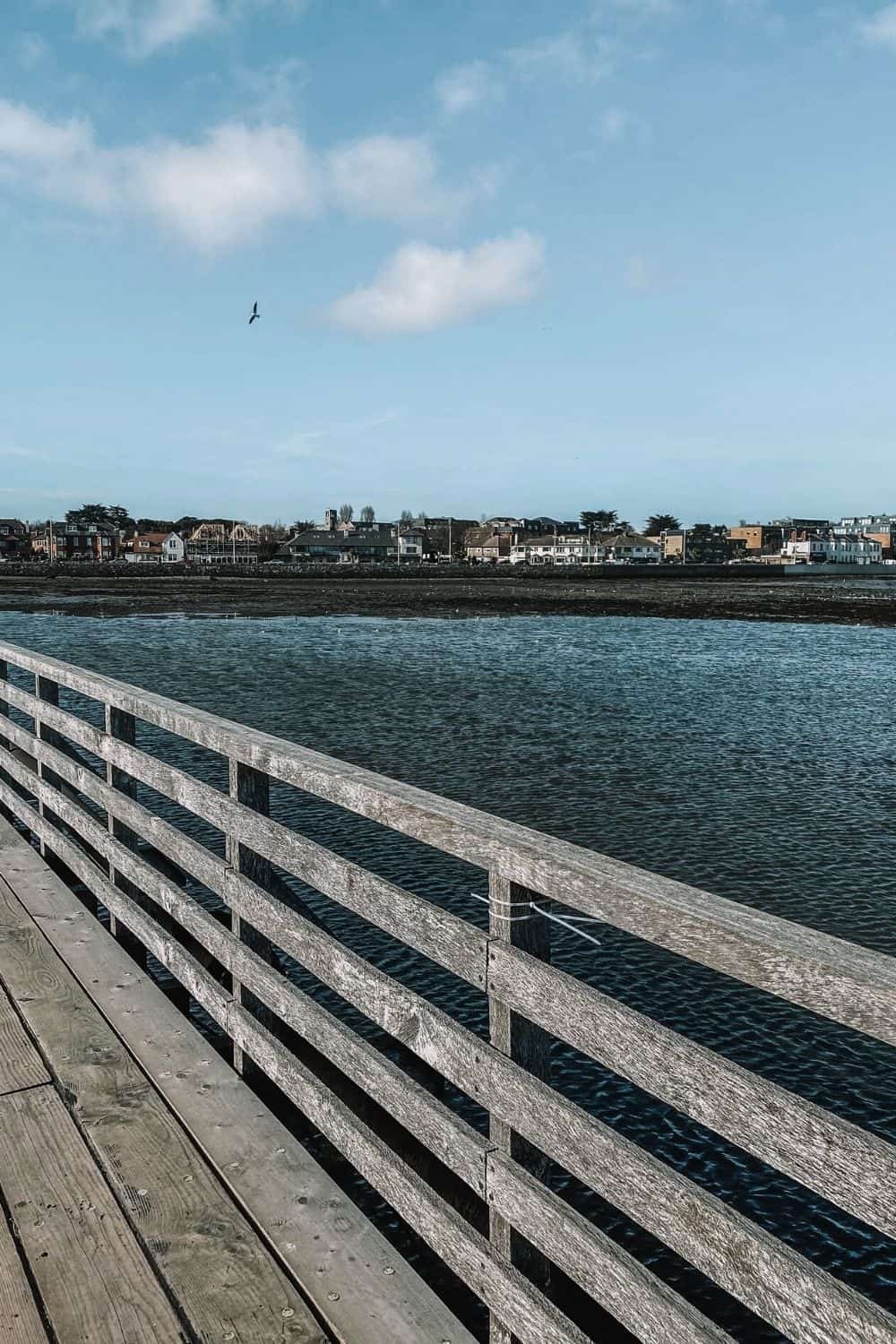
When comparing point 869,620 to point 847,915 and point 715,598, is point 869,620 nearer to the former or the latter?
point 715,598

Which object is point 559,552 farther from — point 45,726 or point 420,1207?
point 420,1207

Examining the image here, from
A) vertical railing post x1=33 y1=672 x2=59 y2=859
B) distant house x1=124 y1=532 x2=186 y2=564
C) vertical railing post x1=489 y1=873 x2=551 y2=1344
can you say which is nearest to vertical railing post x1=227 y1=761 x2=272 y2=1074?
vertical railing post x1=489 y1=873 x2=551 y2=1344

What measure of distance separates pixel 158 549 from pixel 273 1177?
654ft

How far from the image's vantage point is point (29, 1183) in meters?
3.34

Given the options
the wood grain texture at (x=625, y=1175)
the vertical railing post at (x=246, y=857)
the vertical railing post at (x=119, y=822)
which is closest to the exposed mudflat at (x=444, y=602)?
the vertical railing post at (x=119, y=822)

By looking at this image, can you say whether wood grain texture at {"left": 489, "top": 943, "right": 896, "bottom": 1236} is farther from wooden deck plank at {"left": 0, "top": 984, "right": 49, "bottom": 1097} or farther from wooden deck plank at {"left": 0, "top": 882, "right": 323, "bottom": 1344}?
wooden deck plank at {"left": 0, "top": 984, "right": 49, "bottom": 1097}

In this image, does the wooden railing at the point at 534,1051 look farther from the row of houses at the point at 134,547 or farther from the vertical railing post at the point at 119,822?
the row of houses at the point at 134,547

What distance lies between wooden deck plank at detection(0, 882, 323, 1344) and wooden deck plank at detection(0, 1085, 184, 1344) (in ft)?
0.17

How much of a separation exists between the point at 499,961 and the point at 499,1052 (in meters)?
0.25

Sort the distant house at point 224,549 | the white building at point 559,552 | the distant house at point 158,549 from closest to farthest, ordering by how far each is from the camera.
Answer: the distant house at point 158,549 < the distant house at point 224,549 < the white building at point 559,552

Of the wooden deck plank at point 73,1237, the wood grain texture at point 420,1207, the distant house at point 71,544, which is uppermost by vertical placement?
the distant house at point 71,544

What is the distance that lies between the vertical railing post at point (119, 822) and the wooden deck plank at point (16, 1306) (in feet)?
7.70

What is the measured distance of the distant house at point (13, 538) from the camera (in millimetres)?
184450

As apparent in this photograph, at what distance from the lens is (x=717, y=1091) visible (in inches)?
76.9
